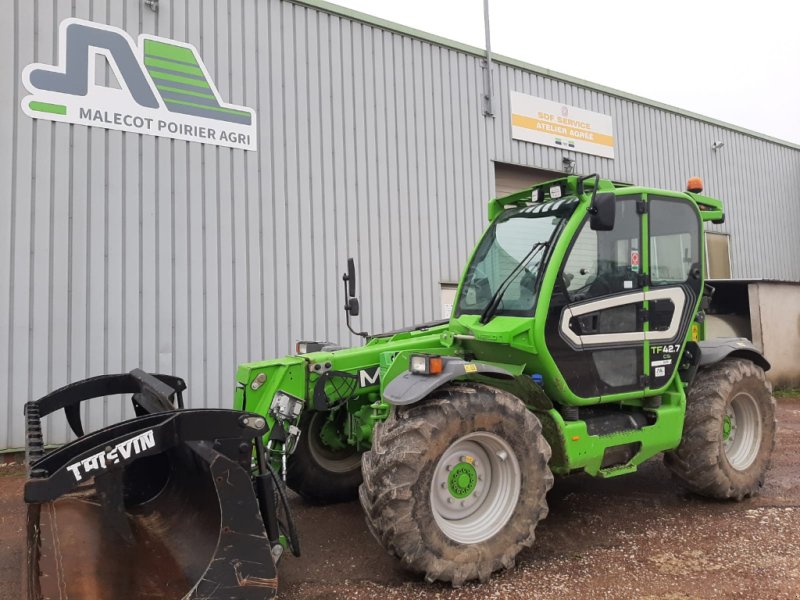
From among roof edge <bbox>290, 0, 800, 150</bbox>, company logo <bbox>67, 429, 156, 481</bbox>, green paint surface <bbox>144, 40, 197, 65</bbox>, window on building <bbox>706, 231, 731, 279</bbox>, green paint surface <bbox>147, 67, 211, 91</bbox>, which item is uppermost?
roof edge <bbox>290, 0, 800, 150</bbox>

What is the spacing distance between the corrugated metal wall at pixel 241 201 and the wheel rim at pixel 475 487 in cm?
504

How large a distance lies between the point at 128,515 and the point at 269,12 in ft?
23.6

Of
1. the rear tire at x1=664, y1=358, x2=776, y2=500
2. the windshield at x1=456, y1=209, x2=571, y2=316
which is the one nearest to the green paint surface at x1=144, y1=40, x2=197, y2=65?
the windshield at x1=456, y1=209, x2=571, y2=316

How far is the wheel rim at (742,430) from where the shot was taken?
514cm

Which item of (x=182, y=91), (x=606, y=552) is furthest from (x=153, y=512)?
(x=182, y=91)

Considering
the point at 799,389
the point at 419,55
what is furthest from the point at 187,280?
the point at 799,389

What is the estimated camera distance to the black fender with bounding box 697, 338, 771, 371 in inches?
201

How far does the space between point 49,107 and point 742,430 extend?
26.4ft

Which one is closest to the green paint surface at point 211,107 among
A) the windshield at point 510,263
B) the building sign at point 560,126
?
the windshield at point 510,263

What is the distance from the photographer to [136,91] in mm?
7609

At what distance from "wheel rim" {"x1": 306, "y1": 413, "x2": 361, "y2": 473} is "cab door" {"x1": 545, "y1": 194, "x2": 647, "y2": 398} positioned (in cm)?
199

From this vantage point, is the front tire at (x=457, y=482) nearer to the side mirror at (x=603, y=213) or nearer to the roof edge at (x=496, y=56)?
the side mirror at (x=603, y=213)

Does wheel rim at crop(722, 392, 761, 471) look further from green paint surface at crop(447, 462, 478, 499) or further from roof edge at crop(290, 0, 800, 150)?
roof edge at crop(290, 0, 800, 150)

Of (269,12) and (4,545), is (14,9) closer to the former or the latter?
(269,12)
